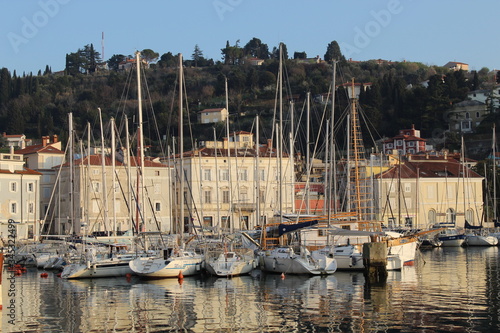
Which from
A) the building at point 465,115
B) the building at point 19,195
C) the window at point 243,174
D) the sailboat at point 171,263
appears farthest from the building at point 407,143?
the sailboat at point 171,263

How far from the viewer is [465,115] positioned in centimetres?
13800

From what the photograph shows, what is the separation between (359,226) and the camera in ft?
147

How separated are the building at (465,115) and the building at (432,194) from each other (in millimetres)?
53298

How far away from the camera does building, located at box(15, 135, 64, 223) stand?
76.6 m

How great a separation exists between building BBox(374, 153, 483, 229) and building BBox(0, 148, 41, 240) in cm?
3133

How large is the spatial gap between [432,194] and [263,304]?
183 ft

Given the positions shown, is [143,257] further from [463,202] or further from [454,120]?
[454,120]

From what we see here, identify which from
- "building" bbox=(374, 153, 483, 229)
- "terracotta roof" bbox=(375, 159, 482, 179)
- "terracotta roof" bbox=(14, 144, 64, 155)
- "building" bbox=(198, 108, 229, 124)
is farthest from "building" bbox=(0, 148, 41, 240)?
"building" bbox=(198, 108, 229, 124)

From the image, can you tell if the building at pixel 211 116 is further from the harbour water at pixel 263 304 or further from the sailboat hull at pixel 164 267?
the sailboat hull at pixel 164 267

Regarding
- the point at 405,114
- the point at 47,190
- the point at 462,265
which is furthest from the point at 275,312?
the point at 405,114

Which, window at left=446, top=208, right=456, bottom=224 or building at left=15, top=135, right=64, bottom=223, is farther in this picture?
Result: window at left=446, top=208, right=456, bottom=224

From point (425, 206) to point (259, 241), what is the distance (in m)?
37.3

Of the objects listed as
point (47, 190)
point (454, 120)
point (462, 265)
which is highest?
point (454, 120)

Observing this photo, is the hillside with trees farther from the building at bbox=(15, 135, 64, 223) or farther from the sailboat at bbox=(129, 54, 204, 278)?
the sailboat at bbox=(129, 54, 204, 278)
